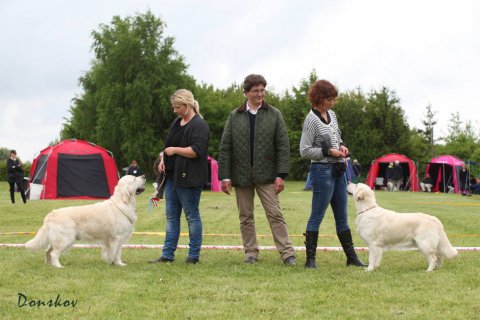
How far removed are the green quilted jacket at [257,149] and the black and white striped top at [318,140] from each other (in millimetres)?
295

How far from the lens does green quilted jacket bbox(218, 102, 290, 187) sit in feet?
19.4

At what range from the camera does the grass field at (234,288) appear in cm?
389

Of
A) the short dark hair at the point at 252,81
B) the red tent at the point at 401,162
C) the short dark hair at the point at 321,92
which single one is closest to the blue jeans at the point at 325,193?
the short dark hair at the point at 321,92

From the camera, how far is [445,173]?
96.6ft

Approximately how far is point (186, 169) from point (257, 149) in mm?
760

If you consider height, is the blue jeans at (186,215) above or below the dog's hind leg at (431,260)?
above

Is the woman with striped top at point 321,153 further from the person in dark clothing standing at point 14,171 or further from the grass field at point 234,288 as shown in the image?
the person in dark clothing standing at point 14,171

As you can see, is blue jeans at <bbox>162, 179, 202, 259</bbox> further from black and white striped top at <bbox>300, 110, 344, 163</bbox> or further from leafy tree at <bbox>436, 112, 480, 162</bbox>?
leafy tree at <bbox>436, 112, 480, 162</bbox>

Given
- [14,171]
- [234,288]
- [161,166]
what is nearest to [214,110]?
[14,171]

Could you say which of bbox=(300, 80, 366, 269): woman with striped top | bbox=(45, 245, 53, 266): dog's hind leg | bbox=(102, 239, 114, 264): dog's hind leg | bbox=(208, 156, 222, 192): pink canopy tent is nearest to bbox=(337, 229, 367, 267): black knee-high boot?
bbox=(300, 80, 366, 269): woman with striped top

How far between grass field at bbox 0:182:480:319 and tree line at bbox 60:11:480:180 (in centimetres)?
2941

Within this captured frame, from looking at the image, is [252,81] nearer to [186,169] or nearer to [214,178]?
[186,169]

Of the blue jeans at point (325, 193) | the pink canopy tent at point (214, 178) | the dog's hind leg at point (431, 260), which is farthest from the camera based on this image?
the pink canopy tent at point (214, 178)

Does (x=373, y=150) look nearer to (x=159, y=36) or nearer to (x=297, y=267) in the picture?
(x=159, y=36)
